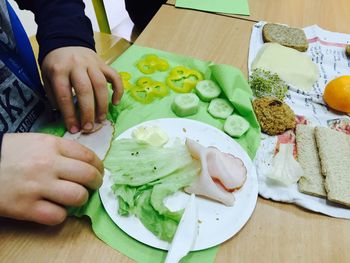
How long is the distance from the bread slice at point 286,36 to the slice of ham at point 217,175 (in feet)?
1.85

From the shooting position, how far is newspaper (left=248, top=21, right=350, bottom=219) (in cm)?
66

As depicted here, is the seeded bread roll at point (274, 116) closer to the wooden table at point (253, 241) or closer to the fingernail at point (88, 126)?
the wooden table at point (253, 241)

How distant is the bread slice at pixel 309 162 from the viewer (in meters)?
0.66

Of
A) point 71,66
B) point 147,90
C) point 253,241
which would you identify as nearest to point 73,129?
point 71,66

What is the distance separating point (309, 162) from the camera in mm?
713

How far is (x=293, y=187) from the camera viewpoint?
26.6 inches

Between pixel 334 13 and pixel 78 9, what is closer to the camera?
pixel 78 9

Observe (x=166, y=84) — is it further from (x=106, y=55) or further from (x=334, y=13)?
(x=334, y=13)

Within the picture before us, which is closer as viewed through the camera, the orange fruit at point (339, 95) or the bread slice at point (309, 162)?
the bread slice at point (309, 162)

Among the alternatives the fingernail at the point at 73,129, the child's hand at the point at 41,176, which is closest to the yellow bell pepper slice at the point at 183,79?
the fingernail at the point at 73,129

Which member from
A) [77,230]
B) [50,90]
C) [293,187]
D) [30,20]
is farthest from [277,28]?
[30,20]

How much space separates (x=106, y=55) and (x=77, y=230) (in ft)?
2.80

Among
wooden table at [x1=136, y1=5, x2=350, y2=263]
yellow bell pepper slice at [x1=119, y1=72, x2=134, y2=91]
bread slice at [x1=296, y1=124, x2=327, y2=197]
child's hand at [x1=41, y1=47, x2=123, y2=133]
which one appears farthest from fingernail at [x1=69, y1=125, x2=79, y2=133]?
bread slice at [x1=296, y1=124, x2=327, y2=197]

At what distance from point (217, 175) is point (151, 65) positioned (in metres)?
0.46
